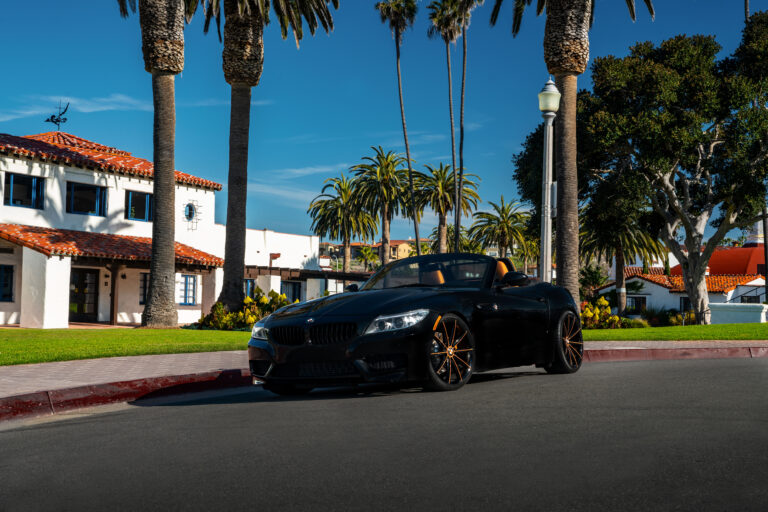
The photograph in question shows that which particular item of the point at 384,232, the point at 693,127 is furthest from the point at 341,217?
the point at 693,127

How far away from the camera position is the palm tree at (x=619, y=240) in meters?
34.5

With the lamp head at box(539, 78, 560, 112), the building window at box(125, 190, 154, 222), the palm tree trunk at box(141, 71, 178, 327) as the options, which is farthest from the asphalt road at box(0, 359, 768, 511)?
the building window at box(125, 190, 154, 222)

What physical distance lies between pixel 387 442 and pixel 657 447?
1630 mm

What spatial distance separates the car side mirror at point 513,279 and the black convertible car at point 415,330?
0.03 feet

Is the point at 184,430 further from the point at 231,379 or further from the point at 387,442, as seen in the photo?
the point at 231,379

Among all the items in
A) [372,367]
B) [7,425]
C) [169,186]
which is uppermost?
[169,186]

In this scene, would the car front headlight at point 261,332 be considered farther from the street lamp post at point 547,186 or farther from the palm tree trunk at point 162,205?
the palm tree trunk at point 162,205

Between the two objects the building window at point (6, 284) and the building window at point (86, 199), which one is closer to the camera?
the building window at point (6, 284)

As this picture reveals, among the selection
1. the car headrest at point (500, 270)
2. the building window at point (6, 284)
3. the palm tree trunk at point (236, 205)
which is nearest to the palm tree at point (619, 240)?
the palm tree trunk at point (236, 205)

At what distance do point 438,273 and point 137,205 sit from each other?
26.5 metres

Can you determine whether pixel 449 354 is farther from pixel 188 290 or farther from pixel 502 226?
pixel 502 226

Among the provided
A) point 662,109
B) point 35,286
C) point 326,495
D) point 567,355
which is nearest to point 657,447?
point 326,495

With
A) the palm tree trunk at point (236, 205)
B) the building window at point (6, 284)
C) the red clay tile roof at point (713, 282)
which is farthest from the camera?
the red clay tile roof at point (713, 282)

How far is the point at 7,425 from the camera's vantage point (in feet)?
21.8
